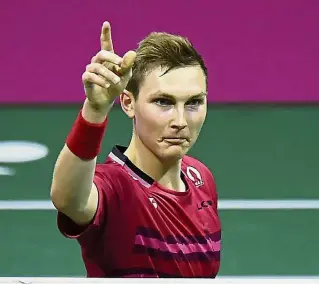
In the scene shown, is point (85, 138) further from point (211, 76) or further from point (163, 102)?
point (211, 76)

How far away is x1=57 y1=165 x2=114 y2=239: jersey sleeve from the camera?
183cm

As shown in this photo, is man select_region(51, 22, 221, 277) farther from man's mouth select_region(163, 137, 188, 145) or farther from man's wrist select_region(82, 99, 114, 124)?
man's wrist select_region(82, 99, 114, 124)

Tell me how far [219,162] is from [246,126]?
2.49 ft

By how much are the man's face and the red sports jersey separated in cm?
10

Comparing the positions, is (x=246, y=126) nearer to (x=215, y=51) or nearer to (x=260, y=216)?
(x=215, y=51)

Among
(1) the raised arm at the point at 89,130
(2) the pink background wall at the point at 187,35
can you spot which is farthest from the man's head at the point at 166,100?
(2) the pink background wall at the point at 187,35

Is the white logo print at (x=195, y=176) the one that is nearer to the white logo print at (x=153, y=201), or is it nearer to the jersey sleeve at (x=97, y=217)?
the white logo print at (x=153, y=201)

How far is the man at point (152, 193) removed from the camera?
194 centimetres

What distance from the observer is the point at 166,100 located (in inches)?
80.6

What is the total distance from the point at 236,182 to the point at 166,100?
10.9ft

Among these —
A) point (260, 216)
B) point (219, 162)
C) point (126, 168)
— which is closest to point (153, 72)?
point (126, 168)

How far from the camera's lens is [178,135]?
204cm

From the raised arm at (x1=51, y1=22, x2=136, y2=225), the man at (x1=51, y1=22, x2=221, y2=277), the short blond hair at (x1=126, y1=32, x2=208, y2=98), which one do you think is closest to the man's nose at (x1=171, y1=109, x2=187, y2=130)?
the man at (x1=51, y1=22, x2=221, y2=277)

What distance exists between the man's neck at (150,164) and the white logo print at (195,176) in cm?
21
